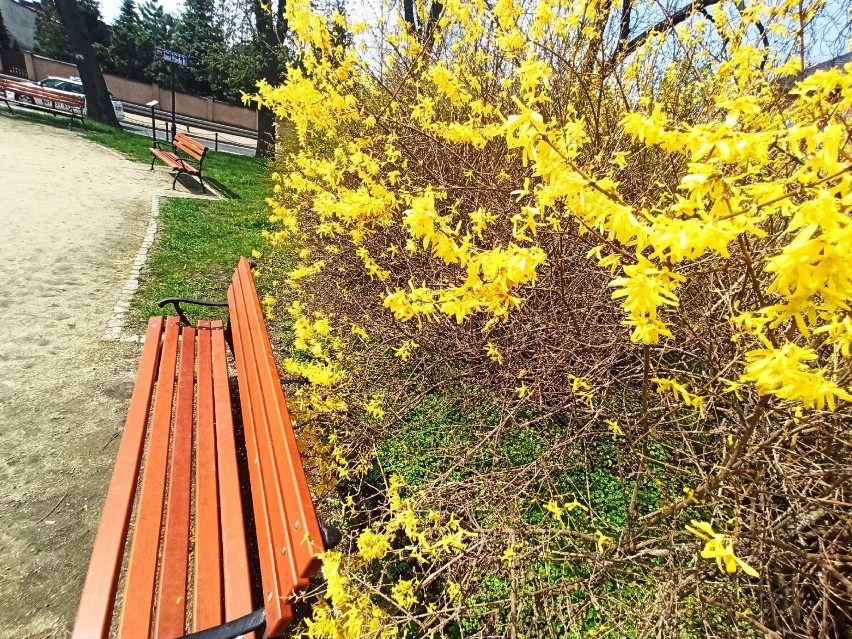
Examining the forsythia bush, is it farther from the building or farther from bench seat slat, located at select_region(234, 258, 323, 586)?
the building

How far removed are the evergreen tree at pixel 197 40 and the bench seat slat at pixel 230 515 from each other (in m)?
31.3

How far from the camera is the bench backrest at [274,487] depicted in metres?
1.38

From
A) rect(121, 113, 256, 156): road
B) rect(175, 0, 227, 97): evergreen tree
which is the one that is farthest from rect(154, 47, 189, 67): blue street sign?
rect(175, 0, 227, 97): evergreen tree

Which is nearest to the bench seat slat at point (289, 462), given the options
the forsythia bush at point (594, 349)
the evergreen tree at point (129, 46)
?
the forsythia bush at point (594, 349)

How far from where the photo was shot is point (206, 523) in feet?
5.95

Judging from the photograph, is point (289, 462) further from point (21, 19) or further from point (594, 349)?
point (21, 19)

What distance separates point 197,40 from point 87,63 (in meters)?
18.1

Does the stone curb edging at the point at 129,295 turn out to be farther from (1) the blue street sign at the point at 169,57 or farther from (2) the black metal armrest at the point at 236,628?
(1) the blue street sign at the point at 169,57

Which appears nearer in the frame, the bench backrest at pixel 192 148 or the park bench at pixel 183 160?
the park bench at pixel 183 160

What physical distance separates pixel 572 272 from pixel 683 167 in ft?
2.65

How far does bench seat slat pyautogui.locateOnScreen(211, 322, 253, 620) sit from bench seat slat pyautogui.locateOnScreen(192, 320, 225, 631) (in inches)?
1.0

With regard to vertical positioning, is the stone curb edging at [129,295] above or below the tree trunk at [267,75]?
below

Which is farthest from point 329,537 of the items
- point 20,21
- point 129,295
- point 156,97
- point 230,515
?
point 20,21

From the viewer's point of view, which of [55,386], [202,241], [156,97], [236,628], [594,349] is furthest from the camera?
[156,97]
